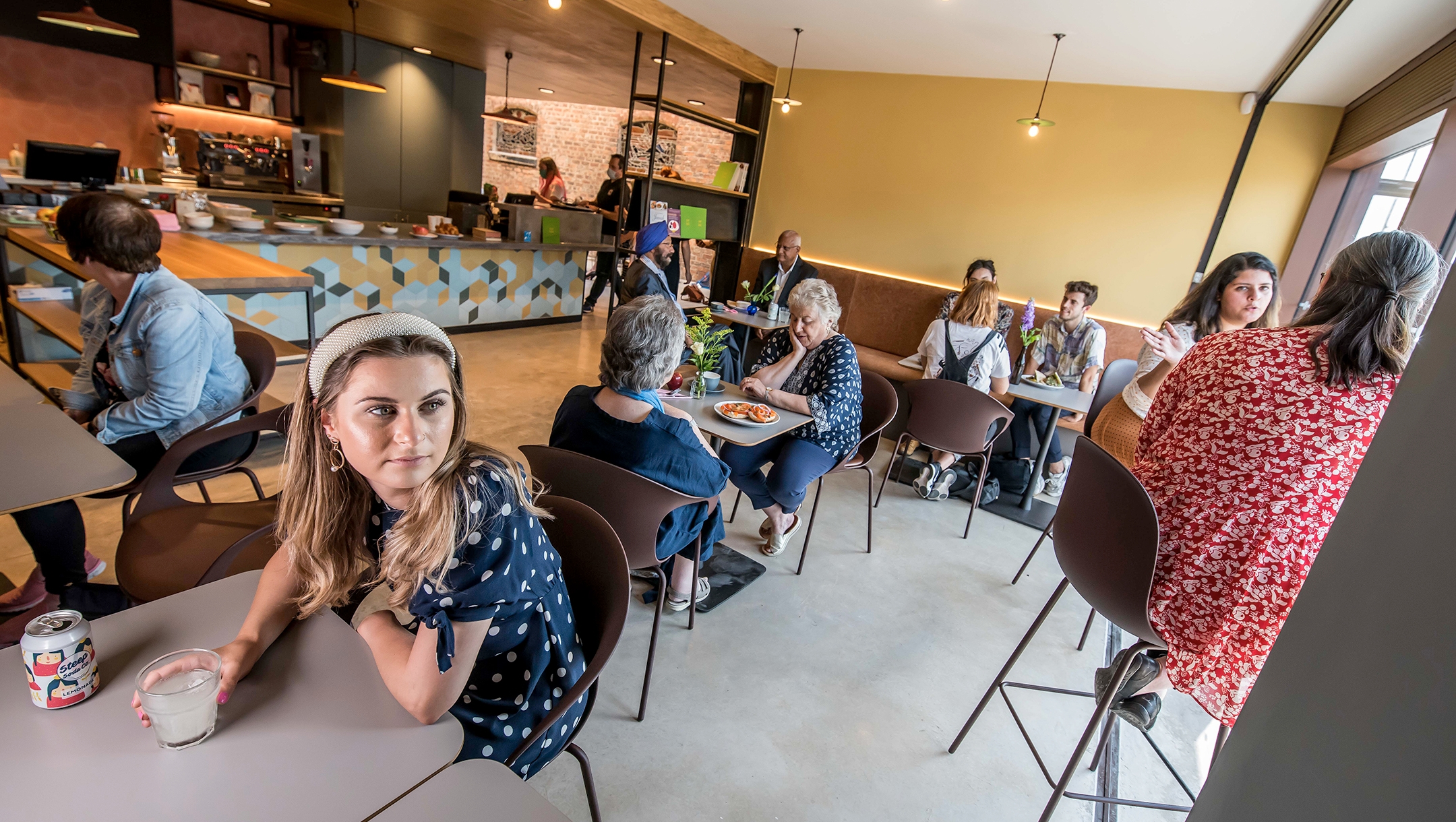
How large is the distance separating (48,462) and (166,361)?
2.33 ft

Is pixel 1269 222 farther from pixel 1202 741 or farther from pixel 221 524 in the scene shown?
pixel 221 524

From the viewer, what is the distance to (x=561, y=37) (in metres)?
6.29

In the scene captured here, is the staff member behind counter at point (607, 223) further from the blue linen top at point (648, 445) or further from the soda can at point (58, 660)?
the soda can at point (58, 660)

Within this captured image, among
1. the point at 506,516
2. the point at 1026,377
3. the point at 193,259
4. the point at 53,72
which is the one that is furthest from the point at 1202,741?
the point at 53,72

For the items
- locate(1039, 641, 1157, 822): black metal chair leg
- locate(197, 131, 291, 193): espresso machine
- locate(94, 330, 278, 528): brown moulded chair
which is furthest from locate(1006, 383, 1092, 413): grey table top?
locate(197, 131, 291, 193): espresso machine

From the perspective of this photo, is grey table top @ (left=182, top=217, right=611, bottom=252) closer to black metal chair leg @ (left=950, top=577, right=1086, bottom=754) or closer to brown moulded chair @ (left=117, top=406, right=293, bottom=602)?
brown moulded chair @ (left=117, top=406, right=293, bottom=602)

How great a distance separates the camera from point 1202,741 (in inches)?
89.8

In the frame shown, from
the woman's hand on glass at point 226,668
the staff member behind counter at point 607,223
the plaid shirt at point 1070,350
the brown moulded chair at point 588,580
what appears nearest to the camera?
the woman's hand on glass at point 226,668

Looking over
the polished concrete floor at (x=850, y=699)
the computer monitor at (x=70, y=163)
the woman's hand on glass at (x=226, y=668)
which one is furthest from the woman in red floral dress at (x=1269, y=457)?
the computer monitor at (x=70, y=163)

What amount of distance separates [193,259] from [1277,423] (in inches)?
177

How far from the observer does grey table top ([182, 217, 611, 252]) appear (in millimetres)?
4512

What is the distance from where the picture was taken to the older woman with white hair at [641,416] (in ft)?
6.42

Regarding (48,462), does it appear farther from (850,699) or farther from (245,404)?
(850,699)

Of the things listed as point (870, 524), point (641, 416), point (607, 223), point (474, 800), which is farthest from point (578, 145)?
point (474, 800)
